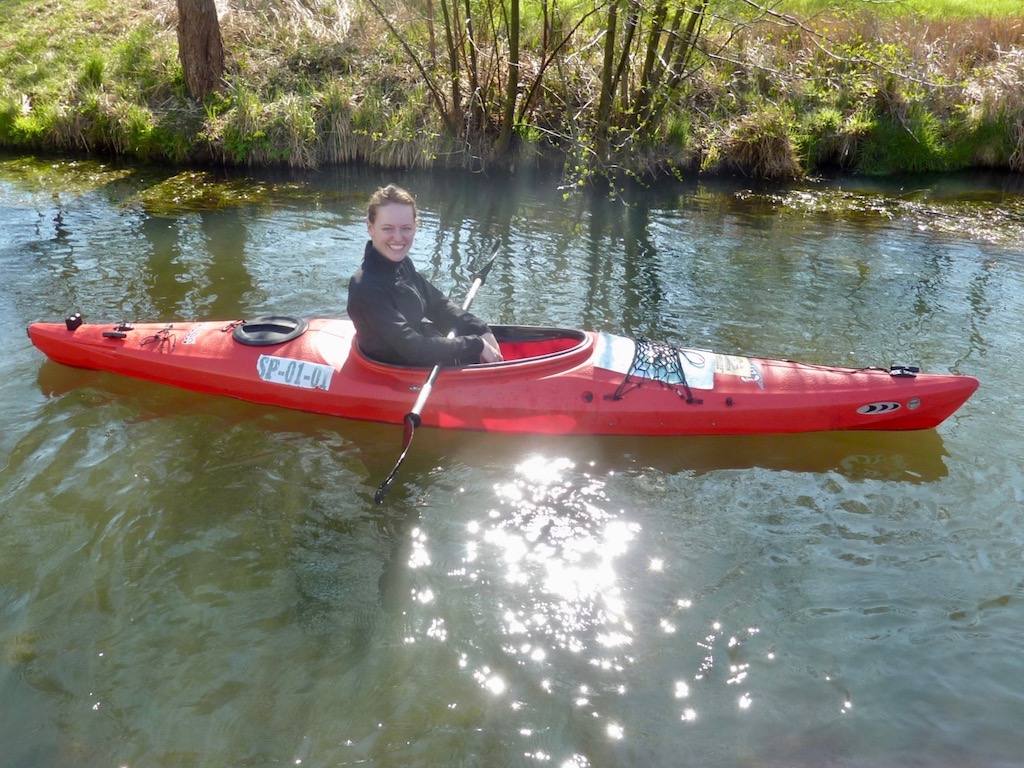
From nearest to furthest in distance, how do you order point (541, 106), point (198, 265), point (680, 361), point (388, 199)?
point (388, 199) < point (680, 361) < point (198, 265) < point (541, 106)

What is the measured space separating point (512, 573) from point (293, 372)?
205 centimetres

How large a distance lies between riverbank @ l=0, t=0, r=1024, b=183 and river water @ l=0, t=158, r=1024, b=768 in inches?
165

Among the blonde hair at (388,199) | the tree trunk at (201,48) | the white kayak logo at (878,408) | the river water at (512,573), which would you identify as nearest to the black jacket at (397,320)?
the blonde hair at (388,199)

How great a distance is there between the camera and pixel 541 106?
33.4ft

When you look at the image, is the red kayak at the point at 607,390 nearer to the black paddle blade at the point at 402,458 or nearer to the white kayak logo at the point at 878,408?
the white kayak logo at the point at 878,408

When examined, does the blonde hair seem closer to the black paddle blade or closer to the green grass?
the black paddle blade

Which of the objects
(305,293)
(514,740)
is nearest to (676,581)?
(514,740)

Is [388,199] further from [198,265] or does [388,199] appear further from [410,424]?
[198,265]

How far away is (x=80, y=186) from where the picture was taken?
9.25 meters

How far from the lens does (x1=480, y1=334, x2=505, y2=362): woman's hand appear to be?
191 inches

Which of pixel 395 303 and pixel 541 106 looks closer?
pixel 395 303

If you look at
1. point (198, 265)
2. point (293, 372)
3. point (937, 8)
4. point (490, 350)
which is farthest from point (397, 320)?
point (937, 8)

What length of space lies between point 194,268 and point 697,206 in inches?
223

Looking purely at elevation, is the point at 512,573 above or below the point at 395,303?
below
